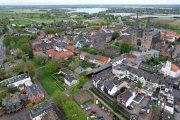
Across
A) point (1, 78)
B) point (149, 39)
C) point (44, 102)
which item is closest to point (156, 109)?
point (44, 102)

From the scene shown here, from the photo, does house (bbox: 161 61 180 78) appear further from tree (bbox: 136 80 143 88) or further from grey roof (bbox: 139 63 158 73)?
tree (bbox: 136 80 143 88)

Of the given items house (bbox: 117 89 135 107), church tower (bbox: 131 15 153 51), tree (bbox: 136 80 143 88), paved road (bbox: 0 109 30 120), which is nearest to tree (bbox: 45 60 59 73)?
paved road (bbox: 0 109 30 120)

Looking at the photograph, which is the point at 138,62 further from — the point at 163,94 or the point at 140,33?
the point at 140,33

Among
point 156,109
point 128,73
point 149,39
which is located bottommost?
point 156,109

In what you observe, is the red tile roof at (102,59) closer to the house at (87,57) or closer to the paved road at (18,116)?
the house at (87,57)

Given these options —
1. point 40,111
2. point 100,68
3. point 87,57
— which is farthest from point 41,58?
point 40,111

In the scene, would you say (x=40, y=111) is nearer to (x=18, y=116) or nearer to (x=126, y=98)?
(x=18, y=116)

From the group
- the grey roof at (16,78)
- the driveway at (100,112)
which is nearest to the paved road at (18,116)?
the grey roof at (16,78)
